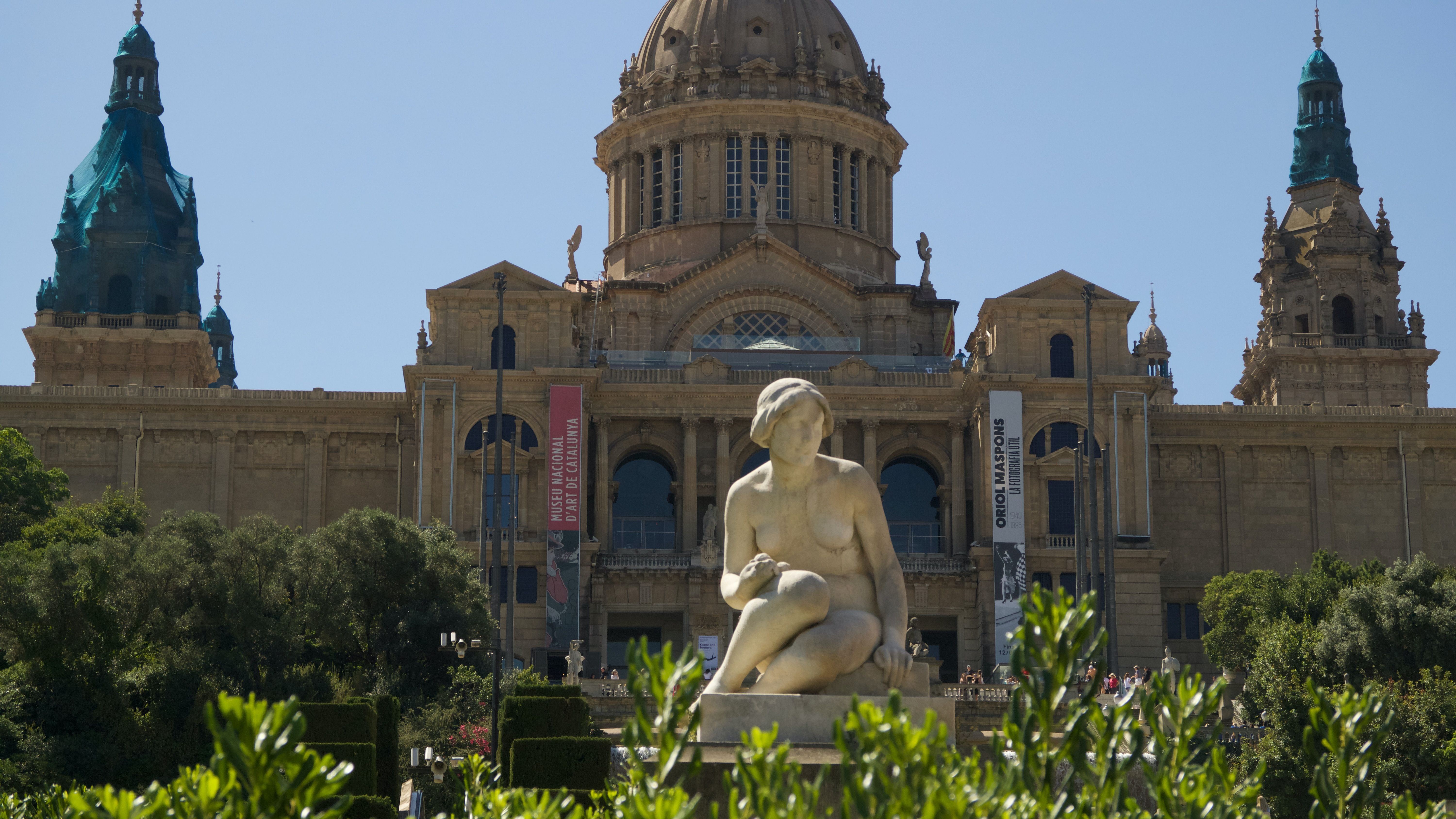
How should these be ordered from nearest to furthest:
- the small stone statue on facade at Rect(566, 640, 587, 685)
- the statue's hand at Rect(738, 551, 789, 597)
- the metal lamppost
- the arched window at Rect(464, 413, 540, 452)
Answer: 1. the statue's hand at Rect(738, 551, 789, 597)
2. the metal lamppost
3. the small stone statue on facade at Rect(566, 640, 587, 685)
4. the arched window at Rect(464, 413, 540, 452)

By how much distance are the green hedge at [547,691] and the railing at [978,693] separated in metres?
15.2

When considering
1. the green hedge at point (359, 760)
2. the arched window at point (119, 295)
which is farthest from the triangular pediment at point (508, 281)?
the green hedge at point (359, 760)

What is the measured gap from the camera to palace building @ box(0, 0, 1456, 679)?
209 feet

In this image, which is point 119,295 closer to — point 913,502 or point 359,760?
point 913,502

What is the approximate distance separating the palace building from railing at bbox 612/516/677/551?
121 mm

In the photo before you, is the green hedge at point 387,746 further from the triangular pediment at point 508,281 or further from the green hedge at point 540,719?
the triangular pediment at point 508,281

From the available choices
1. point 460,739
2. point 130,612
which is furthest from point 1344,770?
point 130,612

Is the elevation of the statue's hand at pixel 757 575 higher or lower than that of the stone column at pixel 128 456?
lower

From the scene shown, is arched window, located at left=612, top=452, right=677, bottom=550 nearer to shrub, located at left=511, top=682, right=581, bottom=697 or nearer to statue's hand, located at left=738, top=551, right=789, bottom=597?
shrub, located at left=511, top=682, right=581, bottom=697

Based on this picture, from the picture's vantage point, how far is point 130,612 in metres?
41.6

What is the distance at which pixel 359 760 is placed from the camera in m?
22.2

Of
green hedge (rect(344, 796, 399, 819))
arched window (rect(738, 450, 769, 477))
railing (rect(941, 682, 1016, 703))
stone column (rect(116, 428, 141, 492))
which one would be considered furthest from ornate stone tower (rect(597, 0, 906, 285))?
green hedge (rect(344, 796, 399, 819))

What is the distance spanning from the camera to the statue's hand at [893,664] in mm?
11734

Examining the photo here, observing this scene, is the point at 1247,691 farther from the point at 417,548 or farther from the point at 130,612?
the point at 130,612
